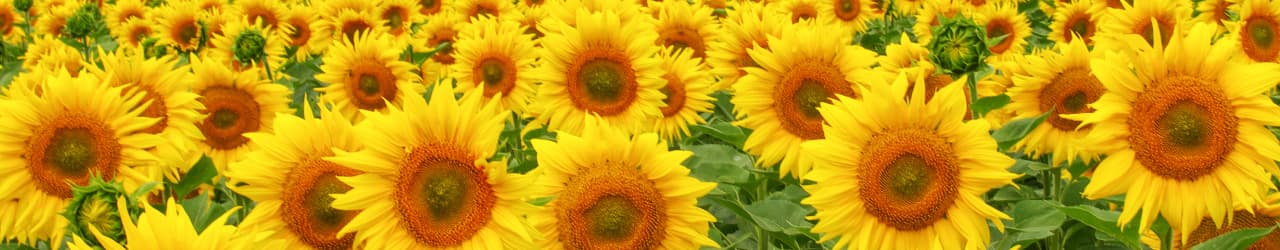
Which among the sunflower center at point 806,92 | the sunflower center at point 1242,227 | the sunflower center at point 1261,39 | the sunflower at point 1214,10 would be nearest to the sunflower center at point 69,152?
the sunflower center at point 806,92

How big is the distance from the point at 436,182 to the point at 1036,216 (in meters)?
1.59

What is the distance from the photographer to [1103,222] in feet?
8.44

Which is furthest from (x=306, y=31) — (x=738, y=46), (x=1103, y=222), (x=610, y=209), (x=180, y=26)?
(x=1103, y=222)

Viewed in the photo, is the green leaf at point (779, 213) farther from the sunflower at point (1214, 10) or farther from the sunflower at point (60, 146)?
the sunflower at point (1214, 10)

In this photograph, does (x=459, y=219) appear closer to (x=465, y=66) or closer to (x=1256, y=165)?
(x=1256, y=165)

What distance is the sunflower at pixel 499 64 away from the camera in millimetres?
5312

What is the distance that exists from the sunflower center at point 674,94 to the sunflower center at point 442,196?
7.05 ft

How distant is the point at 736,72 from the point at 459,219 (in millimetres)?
2227

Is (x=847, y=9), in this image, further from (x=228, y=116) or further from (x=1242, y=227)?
(x=1242, y=227)

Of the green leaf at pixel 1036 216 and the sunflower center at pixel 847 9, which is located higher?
the green leaf at pixel 1036 216

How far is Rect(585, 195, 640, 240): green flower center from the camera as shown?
2.84 m

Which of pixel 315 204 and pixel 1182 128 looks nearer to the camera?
pixel 1182 128

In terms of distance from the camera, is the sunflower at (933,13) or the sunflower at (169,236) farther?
the sunflower at (933,13)

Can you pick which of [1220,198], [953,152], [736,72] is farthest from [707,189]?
[736,72]
